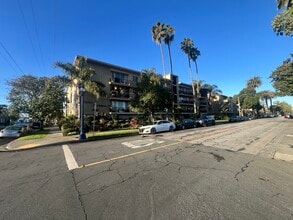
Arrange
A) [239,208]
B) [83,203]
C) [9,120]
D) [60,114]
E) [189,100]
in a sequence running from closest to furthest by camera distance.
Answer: [239,208] < [83,203] < [60,114] < [189,100] < [9,120]

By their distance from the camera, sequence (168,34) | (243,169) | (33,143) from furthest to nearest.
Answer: (168,34), (33,143), (243,169)

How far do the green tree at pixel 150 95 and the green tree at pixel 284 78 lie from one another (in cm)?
2257

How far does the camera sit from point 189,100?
56.7 meters

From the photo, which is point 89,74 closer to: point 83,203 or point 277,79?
point 83,203

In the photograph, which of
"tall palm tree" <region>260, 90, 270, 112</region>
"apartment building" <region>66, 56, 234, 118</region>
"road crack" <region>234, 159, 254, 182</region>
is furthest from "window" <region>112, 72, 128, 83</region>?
"tall palm tree" <region>260, 90, 270, 112</region>

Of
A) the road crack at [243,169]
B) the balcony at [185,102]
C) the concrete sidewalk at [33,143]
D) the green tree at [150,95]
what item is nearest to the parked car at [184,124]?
the green tree at [150,95]

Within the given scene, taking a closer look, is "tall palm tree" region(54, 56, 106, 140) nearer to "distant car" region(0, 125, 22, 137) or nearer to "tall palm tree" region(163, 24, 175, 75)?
"distant car" region(0, 125, 22, 137)

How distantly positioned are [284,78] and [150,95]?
88.1 feet

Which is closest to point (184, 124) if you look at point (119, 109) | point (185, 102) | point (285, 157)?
point (119, 109)

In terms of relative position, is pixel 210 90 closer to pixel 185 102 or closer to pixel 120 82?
pixel 185 102

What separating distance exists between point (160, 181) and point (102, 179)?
172 centimetres

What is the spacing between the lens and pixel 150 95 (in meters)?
26.2

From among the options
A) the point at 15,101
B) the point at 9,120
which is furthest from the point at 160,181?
the point at 9,120

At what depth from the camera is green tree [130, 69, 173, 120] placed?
87.4 feet
